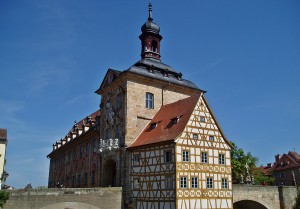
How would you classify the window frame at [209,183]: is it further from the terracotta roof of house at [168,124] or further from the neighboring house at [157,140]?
the terracotta roof of house at [168,124]

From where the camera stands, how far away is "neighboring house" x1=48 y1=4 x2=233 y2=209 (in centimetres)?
2539

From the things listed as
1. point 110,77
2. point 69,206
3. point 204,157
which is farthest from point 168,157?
point 110,77

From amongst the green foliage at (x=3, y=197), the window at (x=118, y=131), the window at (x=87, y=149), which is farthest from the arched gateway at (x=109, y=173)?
the green foliage at (x=3, y=197)

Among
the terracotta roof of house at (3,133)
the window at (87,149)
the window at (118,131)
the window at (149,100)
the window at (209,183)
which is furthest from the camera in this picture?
the window at (87,149)

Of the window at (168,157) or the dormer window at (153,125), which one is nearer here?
the window at (168,157)

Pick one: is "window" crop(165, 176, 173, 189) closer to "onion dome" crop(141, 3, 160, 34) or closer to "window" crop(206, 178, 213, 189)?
"window" crop(206, 178, 213, 189)

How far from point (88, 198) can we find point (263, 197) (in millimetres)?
16938

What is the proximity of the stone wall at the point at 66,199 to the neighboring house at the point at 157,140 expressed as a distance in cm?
165

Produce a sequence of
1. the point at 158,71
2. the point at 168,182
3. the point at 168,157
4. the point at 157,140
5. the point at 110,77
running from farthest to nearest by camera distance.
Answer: the point at 110,77, the point at 158,71, the point at 157,140, the point at 168,157, the point at 168,182

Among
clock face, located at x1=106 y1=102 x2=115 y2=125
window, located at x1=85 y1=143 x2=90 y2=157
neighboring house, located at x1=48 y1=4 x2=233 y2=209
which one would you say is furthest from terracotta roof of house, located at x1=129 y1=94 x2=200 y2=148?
window, located at x1=85 y1=143 x2=90 y2=157

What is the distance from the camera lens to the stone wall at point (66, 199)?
2325 cm

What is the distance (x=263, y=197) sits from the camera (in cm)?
3203

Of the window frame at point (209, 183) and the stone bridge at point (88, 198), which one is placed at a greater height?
the window frame at point (209, 183)

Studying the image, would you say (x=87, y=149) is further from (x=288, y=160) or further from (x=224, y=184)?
(x=288, y=160)
